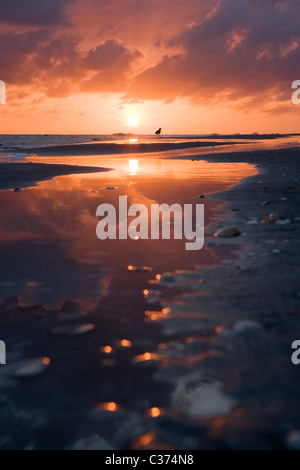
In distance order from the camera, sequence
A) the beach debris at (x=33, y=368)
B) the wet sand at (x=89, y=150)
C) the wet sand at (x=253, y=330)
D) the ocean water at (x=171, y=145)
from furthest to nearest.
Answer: the wet sand at (x=89, y=150)
the ocean water at (x=171, y=145)
the beach debris at (x=33, y=368)
the wet sand at (x=253, y=330)

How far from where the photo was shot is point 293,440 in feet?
5.82

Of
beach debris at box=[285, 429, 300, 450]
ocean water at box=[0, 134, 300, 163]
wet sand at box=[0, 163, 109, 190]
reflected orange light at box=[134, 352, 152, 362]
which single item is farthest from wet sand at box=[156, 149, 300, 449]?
ocean water at box=[0, 134, 300, 163]

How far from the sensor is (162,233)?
5.49 meters

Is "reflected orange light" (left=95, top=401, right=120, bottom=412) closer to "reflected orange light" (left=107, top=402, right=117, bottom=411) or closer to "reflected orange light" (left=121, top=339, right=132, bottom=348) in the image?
"reflected orange light" (left=107, top=402, right=117, bottom=411)

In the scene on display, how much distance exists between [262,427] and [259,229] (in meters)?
3.80

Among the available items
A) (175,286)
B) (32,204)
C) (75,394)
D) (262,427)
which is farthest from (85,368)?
(32,204)

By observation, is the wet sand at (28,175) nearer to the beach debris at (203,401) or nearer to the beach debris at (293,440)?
the beach debris at (203,401)

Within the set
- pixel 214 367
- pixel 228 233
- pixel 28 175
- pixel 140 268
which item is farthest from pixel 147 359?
pixel 28 175

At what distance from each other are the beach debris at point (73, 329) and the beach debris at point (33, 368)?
31 centimetres

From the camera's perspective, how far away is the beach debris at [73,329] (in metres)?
2.72

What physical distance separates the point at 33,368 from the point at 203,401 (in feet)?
3.01

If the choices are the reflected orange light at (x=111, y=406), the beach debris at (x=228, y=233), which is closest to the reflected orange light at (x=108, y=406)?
the reflected orange light at (x=111, y=406)

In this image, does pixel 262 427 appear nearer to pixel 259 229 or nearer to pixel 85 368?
pixel 85 368
